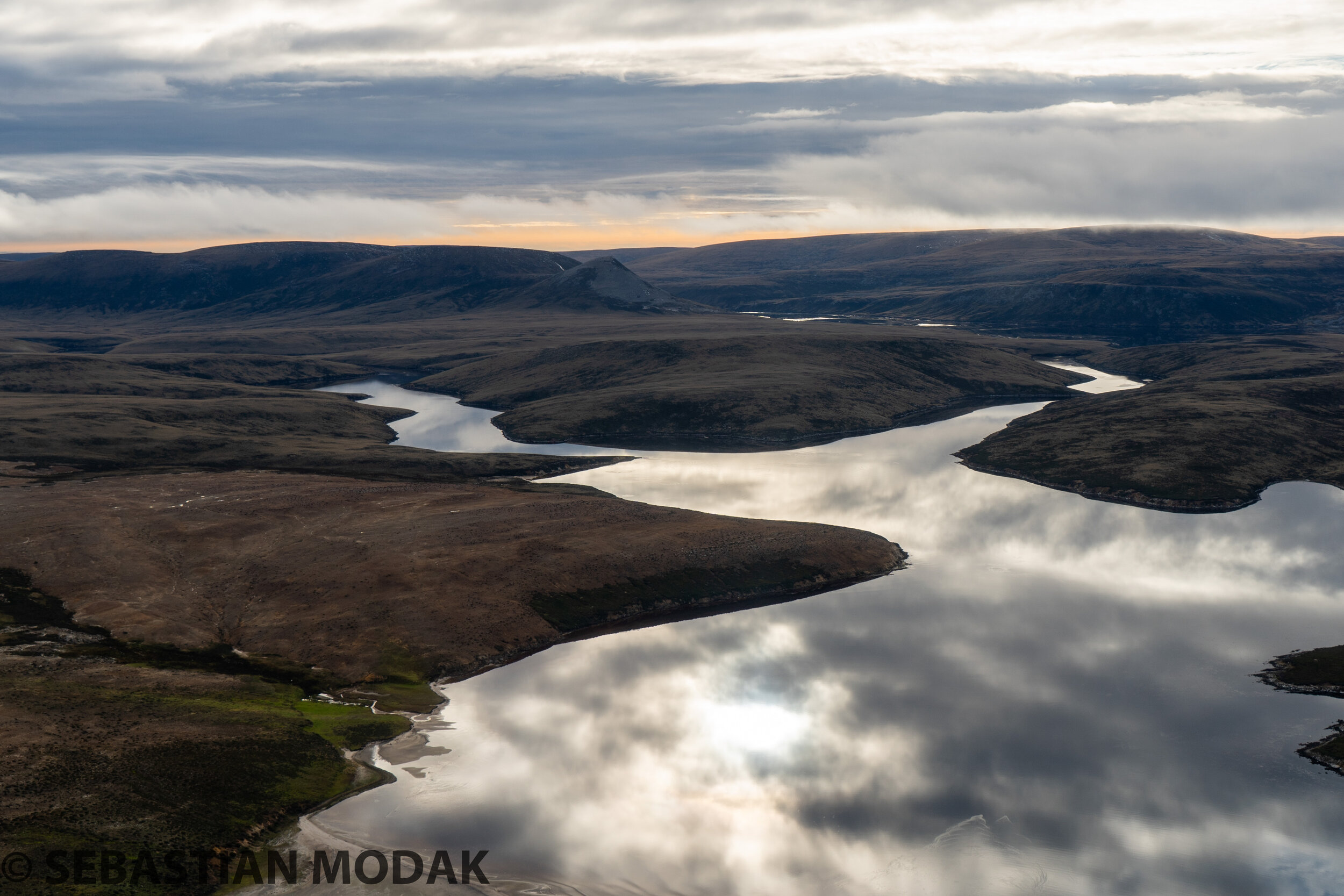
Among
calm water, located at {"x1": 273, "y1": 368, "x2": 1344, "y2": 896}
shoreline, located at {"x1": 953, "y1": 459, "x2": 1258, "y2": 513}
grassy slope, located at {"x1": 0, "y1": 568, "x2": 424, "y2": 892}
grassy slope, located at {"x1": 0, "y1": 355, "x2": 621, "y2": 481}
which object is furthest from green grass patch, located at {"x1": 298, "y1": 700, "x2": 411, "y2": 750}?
shoreline, located at {"x1": 953, "y1": 459, "x2": 1258, "y2": 513}

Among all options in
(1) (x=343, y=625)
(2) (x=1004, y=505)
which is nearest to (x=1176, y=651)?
(2) (x=1004, y=505)

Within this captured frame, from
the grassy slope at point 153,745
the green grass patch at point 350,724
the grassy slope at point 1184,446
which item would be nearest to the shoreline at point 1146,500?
the grassy slope at point 1184,446

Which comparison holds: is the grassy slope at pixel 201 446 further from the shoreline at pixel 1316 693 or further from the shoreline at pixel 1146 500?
the shoreline at pixel 1316 693

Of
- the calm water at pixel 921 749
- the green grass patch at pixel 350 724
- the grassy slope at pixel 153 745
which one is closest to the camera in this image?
the grassy slope at pixel 153 745

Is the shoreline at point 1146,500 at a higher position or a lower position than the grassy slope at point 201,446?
lower

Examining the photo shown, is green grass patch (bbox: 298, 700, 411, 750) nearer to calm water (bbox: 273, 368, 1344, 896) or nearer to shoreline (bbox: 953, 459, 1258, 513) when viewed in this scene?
calm water (bbox: 273, 368, 1344, 896)

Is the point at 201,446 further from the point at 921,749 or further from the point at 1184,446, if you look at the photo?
the point at 1184,446
